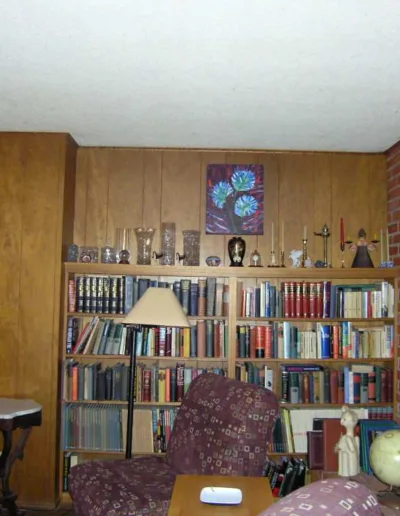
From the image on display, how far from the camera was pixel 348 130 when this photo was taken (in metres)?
3.28

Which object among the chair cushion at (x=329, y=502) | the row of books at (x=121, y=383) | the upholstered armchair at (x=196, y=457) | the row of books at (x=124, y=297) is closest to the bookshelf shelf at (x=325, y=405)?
the row of books at (x=121, y=383)

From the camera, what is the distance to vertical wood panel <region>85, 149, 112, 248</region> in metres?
3.74

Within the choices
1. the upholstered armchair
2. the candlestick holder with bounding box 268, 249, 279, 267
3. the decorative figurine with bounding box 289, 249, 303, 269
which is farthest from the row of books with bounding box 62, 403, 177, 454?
the decorative figurine with bounding box 289, 249, 303, 269

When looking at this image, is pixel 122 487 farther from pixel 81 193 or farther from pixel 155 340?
pixel 81 193

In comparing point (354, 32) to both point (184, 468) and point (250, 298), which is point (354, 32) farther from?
point (184, 468)

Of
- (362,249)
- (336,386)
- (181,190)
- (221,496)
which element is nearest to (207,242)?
(181,190)

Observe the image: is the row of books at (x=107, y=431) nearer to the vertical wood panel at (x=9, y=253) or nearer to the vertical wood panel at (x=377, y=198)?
the vertical wood panel at (x=9, y=253)

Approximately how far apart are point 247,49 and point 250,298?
1.75 m

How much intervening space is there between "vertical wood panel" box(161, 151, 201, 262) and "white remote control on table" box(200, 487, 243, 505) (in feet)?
7.09

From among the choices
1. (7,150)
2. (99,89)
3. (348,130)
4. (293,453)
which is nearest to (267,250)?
(348,130)

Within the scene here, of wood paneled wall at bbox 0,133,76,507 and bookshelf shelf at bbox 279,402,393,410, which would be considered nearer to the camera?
wood paneled wall at bbox 0,133,76,507

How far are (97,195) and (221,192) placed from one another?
921 millimetres

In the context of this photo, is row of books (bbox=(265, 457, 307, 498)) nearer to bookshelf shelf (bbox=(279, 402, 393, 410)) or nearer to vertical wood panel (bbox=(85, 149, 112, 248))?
bookshelf shelf (bbox=(279, 402, 393, 410))

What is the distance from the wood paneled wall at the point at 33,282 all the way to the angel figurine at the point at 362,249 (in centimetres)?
206
